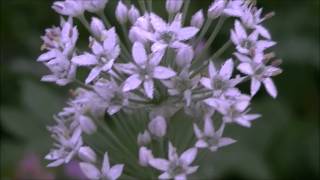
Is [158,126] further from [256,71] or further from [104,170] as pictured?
[256,71]

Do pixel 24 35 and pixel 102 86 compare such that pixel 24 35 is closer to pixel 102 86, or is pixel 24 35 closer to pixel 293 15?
pixel 293 15

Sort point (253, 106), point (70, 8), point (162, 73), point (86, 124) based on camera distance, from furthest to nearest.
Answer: point (253, 106) < point (70, 8) < point (86, 124) < point (162, 73)

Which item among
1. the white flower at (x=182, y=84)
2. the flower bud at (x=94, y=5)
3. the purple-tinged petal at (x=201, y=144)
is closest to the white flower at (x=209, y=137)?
the purple-tinged petal at (x=201, y=144)

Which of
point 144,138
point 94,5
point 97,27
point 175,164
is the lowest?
point 175,164

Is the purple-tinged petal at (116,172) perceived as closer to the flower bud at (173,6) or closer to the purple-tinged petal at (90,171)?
the purple-tinged petal at (90,171)

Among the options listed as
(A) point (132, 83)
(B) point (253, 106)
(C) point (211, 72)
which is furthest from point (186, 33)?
(B) point (253, 106)

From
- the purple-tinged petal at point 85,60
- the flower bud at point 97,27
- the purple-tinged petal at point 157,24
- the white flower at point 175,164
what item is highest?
the flower bud at point 97,27

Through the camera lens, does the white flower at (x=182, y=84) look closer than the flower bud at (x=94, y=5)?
Yes
